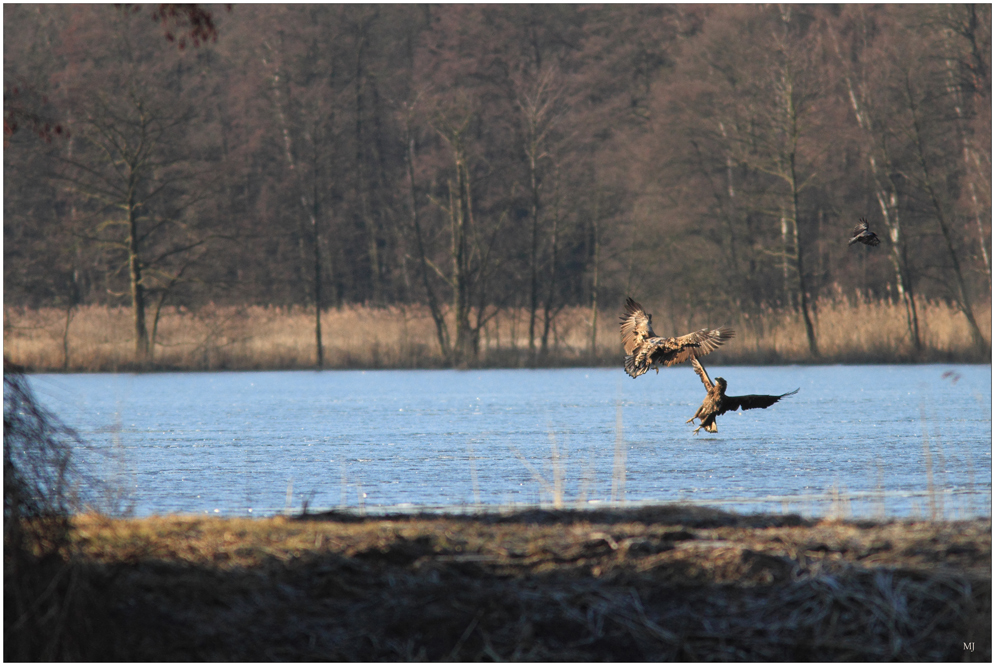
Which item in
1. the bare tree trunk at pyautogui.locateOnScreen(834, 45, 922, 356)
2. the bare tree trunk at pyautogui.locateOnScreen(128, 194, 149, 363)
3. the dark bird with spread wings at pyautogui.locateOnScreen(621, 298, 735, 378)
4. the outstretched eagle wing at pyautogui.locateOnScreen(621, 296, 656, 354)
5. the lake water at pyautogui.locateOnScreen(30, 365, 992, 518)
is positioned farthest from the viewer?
the bare tree trunk at pyautogui.locateOnScreen(128, 194, 149, 363)

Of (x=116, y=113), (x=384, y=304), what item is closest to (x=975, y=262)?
(x=384, y=304)

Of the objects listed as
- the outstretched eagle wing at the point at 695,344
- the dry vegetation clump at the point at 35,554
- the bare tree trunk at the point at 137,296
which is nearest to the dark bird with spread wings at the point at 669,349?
the outstretched eagle wing at the point at 695,344

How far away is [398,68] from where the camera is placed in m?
48.9

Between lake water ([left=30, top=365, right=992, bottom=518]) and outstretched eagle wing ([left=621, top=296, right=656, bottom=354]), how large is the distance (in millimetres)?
1167

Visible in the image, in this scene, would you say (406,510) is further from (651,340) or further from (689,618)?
(689,618)

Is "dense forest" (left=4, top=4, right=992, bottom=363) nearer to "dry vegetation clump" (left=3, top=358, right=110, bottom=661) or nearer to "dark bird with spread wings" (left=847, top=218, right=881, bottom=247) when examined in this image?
"dark bird with spread wings" (left=847, top=218, right=881, bottom=247)

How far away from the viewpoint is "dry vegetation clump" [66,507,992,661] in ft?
15.8

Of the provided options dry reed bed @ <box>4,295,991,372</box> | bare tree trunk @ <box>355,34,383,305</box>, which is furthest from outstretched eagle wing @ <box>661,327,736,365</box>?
bare tree trunk @ <box>355,34,383,305</box>

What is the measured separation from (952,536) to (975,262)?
110 ft

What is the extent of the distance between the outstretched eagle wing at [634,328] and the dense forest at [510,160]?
19394 millimetres

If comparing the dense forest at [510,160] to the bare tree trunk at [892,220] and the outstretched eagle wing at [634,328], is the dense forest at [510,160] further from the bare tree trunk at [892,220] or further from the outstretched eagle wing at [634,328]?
the outstretched eagle wing at [634,328]

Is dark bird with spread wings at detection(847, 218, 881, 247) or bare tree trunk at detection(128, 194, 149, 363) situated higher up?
bare tree trunk at detection(128, 194, 149, 363)

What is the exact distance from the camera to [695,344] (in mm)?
10086

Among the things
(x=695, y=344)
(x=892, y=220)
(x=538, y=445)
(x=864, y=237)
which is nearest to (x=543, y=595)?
(x=695, y=344)
